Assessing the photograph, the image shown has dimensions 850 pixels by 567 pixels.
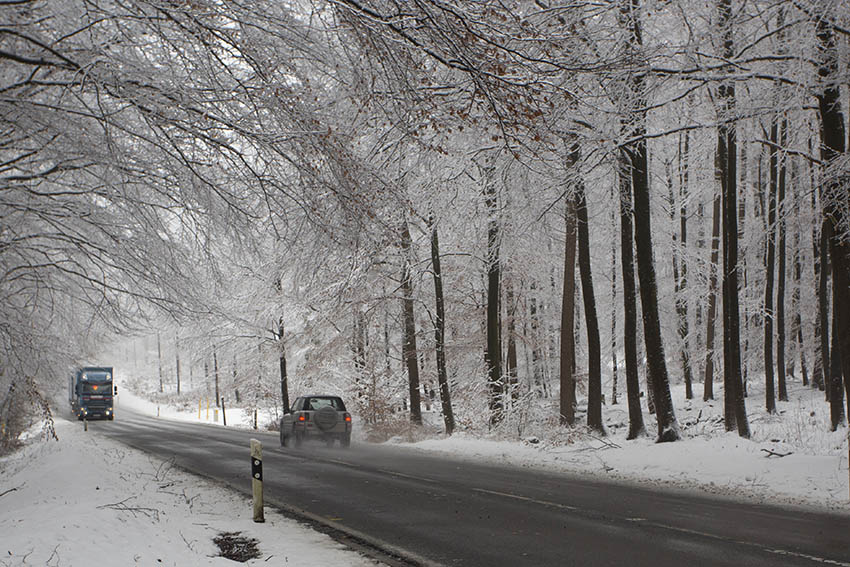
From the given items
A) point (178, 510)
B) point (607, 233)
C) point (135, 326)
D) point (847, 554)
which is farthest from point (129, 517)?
point (607, 233)

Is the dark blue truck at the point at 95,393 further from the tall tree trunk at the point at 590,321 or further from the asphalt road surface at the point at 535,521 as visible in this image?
the tall tree trunk at the point at 590,321

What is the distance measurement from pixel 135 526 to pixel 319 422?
13.1m

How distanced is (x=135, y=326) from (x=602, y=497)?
8.53 metres

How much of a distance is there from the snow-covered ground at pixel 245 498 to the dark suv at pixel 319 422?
239 centimetres

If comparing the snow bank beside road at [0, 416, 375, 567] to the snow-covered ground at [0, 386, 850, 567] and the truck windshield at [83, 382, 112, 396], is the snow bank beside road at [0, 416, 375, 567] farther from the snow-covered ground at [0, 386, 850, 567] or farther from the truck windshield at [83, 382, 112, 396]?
the truck windshield at [83, 382, 112, 396]

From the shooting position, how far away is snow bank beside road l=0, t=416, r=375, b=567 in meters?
6.04

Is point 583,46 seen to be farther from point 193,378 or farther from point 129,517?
point 193,378

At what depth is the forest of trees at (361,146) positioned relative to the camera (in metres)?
6.89

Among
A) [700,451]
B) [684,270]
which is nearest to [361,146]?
[700,451]

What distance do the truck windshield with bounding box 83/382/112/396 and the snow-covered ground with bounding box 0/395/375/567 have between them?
130ft

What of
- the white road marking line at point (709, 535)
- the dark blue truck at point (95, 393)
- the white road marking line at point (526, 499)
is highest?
the white road marking line at point (709, 535)

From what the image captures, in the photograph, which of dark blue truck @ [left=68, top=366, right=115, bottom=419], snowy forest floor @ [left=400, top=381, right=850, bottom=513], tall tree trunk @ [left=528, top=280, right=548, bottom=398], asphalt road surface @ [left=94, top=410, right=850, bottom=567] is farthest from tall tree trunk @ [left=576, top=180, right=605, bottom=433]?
dark blue truck @ [left=68, top=366, right=115, bottom=419]

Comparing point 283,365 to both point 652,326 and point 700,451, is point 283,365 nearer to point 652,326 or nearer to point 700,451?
point 652,326

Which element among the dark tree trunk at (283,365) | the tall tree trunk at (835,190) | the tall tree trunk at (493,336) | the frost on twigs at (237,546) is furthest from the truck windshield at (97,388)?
the tall tree trunk at (835,190)
